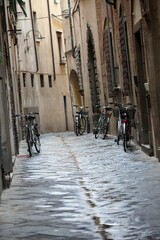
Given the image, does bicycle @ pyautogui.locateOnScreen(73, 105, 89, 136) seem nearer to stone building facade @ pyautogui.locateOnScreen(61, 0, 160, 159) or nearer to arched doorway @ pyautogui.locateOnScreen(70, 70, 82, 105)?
stone building facade @ pyautogui.locateOnScreen(61, 0, 160, 159)

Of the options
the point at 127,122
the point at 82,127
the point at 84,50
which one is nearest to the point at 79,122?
the point at 82,127

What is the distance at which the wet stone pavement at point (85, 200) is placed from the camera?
520 cm

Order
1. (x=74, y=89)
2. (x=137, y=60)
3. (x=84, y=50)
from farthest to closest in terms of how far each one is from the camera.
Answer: (x=74, y=89)
(x=84, y=50)
(x=137, y=60)

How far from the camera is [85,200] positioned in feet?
23.0

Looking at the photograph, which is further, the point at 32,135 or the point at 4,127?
the point at 32,135

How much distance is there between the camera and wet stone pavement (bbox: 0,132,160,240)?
17.1 ft

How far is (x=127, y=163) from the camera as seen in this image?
10695mm

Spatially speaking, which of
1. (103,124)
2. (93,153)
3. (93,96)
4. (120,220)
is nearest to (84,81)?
(93,96)

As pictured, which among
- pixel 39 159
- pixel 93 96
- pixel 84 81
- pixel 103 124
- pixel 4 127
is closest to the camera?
pixel 4 127

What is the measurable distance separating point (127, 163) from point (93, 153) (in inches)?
117

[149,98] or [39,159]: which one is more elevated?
[149,98]

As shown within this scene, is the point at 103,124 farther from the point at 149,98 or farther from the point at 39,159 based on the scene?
the point at 149,98

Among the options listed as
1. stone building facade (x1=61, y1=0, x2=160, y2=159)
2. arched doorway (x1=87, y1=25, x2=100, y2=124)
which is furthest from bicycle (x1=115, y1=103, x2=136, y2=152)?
arched doorway (x1=87, y1=25, x2=100, y2=124)

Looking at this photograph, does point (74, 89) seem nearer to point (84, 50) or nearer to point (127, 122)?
point (84, 50)
